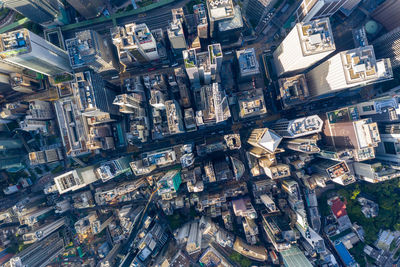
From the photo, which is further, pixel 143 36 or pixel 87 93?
pixel 143 36

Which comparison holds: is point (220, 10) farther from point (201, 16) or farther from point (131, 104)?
point (131, 104)

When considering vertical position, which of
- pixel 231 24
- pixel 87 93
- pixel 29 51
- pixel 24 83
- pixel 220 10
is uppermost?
pixel 220 10

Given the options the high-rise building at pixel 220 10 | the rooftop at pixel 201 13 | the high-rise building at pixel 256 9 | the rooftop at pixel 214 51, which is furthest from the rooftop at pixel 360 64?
the rooftop at pixel 201 13

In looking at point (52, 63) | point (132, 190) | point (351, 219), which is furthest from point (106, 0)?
point (351, 219)

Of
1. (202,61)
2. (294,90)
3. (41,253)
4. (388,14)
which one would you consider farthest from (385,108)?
(41,253)

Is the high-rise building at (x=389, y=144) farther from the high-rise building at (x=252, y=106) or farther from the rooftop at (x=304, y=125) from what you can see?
the high-rise building at (x=252, y=106)
